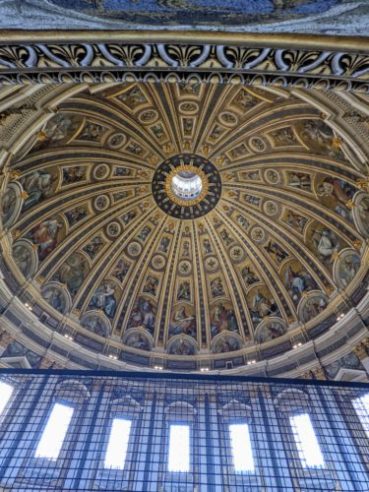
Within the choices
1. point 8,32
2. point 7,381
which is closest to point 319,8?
point 8,32

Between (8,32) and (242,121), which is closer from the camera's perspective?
(8,32)

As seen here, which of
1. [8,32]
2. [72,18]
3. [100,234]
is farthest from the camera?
[100,234]

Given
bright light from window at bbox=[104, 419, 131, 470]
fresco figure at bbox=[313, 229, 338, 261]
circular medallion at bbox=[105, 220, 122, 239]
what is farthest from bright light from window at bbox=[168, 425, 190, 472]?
circular medallion at bbox=[105, 220, 122, 239]

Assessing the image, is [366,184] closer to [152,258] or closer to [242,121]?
[242,121]

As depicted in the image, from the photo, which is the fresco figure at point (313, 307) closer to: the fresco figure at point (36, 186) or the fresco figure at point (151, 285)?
the fresco figure at point (151, 285)

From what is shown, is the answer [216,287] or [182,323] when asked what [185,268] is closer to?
[216,287]

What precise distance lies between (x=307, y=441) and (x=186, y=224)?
13.9 m

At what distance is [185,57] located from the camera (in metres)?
4.01

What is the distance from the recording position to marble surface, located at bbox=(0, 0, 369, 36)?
3.66m

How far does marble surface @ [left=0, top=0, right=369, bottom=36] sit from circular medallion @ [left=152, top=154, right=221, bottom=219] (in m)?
15.8

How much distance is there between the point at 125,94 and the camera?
15570 millimetres

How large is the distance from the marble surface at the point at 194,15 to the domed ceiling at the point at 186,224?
9034 millimetres

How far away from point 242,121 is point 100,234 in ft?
32.7

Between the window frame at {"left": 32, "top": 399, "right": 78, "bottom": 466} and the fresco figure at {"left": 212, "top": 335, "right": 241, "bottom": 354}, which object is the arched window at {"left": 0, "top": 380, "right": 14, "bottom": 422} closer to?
the window frame at {"left": 32, "top": 399, "right": 78, "bottom": 466}
